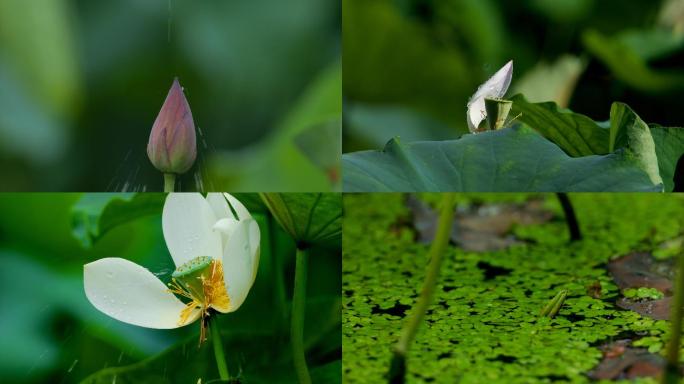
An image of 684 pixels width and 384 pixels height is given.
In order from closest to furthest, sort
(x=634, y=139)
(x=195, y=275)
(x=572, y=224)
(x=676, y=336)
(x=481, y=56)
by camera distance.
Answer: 1. (x=676, y=336)
2. (x=195, y=275)
3. (x=634, y=139)
4. (x=572, y=224)
5. (x=481, y=56)

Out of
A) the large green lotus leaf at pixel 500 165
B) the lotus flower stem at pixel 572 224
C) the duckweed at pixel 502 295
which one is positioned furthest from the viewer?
the lotus flower stem at pixel 572 224

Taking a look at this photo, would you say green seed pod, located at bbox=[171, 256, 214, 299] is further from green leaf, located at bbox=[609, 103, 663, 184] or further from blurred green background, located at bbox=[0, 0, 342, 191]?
green leaf, located at bbox=[609, 103, 663, 184]

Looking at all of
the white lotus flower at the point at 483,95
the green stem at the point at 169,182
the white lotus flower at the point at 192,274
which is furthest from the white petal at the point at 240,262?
the white lotus flower at the point at 483,95

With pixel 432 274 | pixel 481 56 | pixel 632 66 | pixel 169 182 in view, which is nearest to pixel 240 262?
pixel 169 182

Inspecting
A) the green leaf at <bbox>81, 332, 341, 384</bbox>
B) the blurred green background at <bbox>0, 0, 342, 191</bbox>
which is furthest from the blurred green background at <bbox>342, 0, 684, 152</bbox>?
the green leaf at <bbox>81, 332, 341, 384</bbox>

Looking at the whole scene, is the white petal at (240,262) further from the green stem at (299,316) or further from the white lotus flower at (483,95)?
the white lotus flower at (483,95)

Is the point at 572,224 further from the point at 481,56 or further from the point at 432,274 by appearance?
the point at 432,274
